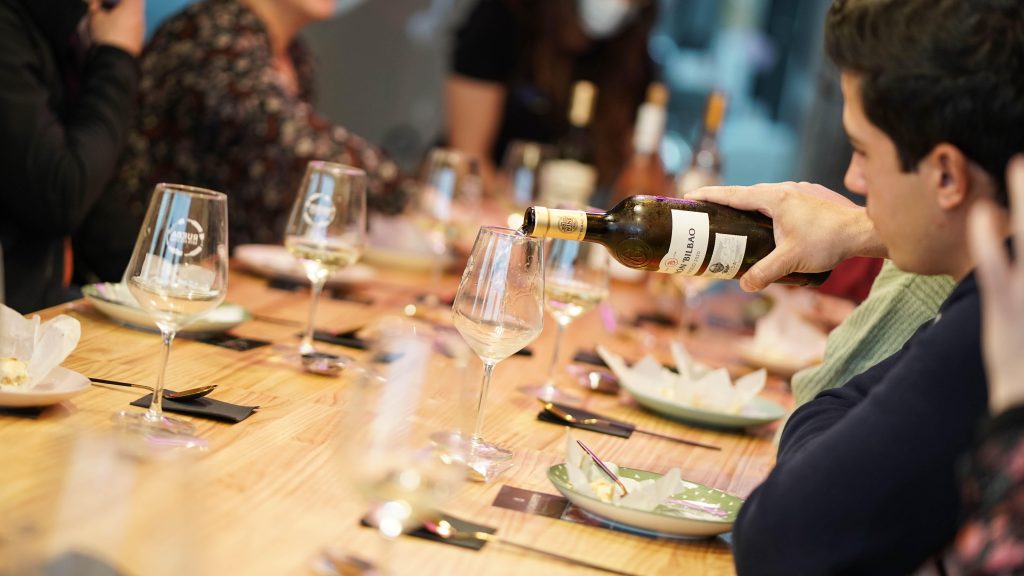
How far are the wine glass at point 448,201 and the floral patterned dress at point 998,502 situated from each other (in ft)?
5.26

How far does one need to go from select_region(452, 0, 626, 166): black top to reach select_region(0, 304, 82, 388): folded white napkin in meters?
3.15

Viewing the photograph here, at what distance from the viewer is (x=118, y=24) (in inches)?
83.0

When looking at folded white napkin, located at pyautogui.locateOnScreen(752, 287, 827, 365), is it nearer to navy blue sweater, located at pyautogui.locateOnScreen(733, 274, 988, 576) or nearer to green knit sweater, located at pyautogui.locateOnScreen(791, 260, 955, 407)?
green knit sweater, located at pyautogui.locateOnScreen(791, 260, 955, 407)

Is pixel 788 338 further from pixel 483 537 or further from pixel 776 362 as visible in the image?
pixel 483 537

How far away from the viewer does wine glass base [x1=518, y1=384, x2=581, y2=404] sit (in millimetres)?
1536

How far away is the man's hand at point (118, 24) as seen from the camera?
6.86 feet

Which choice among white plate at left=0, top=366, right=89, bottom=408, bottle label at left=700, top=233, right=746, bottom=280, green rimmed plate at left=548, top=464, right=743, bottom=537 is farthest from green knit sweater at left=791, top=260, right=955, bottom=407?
white plate at left=0, top=366, right=89, bottom=408

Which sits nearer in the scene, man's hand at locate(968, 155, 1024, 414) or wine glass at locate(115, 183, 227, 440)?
man's hand at locate(968, 155, 1024, 414)

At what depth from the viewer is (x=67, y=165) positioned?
196cm

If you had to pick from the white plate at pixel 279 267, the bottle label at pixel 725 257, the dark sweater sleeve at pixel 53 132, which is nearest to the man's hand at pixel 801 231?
the bottle label at pixel 725 257

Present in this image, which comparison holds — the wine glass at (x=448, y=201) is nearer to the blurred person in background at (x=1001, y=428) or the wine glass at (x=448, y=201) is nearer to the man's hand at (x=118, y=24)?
the man's hand at (x=118, y=24)

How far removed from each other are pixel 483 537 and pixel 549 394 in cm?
62

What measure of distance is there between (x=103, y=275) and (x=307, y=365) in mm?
1176

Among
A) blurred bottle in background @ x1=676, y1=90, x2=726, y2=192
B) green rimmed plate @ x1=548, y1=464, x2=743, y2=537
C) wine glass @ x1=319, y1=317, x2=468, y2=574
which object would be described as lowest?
green rimmed plate @ x1=548, y1=464, x2=743, y2=537
